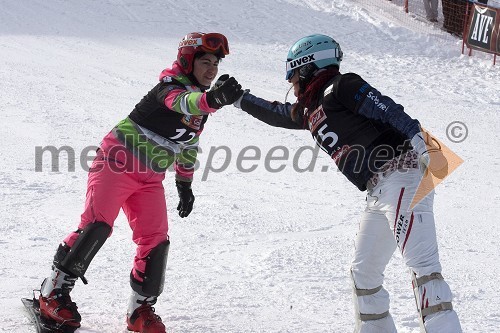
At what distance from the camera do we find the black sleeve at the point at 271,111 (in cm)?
544

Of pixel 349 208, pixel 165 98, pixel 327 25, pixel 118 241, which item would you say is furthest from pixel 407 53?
pixel 165 98

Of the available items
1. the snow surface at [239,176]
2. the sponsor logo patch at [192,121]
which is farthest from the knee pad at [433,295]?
the sponsor logo patch at [192,121]

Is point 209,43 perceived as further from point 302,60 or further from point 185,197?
point 185,197

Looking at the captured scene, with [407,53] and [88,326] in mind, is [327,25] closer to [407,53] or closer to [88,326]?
[407,53]

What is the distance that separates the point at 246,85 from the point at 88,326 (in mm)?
7740

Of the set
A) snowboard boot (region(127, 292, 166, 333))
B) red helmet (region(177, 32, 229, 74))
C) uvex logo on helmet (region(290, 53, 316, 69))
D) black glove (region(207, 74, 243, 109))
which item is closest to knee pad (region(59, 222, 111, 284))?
snowboard boot (region(127, 292, 166, 333))

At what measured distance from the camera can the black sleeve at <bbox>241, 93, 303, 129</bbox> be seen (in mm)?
5441

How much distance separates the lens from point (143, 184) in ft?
17.8

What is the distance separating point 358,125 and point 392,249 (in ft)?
2.81

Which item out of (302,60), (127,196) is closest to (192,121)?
(127,196)

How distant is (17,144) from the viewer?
9609mm

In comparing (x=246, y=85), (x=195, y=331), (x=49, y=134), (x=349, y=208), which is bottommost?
(x=195, y=331)

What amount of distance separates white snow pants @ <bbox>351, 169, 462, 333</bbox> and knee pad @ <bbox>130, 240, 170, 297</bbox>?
4.41 feet

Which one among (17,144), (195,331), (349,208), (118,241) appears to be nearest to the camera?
(195,331)
